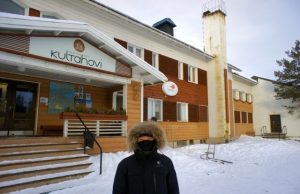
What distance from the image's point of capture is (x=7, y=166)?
6.54 meters

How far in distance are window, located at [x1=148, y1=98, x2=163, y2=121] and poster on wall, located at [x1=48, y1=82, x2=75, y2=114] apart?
496cm

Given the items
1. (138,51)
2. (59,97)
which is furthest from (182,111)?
(59,97)

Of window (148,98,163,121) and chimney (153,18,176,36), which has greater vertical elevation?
chimney (153,18,176,36)

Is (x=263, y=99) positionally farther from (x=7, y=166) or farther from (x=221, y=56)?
(x=7, y=166)

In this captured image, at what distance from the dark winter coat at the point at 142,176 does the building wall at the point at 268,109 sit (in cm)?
3015

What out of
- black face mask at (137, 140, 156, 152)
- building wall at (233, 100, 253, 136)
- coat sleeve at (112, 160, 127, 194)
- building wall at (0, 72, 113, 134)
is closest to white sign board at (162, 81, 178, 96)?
building wall at (0, 72, 113, 134)

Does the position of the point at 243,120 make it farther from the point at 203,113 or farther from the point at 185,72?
the point at 185,72

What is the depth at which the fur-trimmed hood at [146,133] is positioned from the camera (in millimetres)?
2853

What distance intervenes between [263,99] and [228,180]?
25724 mm

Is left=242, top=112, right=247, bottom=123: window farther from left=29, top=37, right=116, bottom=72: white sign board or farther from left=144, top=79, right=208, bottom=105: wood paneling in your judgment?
left=29, top=37, right=116, bottom=72: white sign board

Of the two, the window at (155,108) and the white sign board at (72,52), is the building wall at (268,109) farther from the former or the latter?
the white sign board at (72,52)

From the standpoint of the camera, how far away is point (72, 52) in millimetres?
9508

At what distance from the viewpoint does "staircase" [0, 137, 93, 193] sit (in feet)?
20.9

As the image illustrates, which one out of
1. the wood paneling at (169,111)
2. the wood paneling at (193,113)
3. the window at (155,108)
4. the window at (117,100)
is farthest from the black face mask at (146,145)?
the wood paneling at (193,113)
